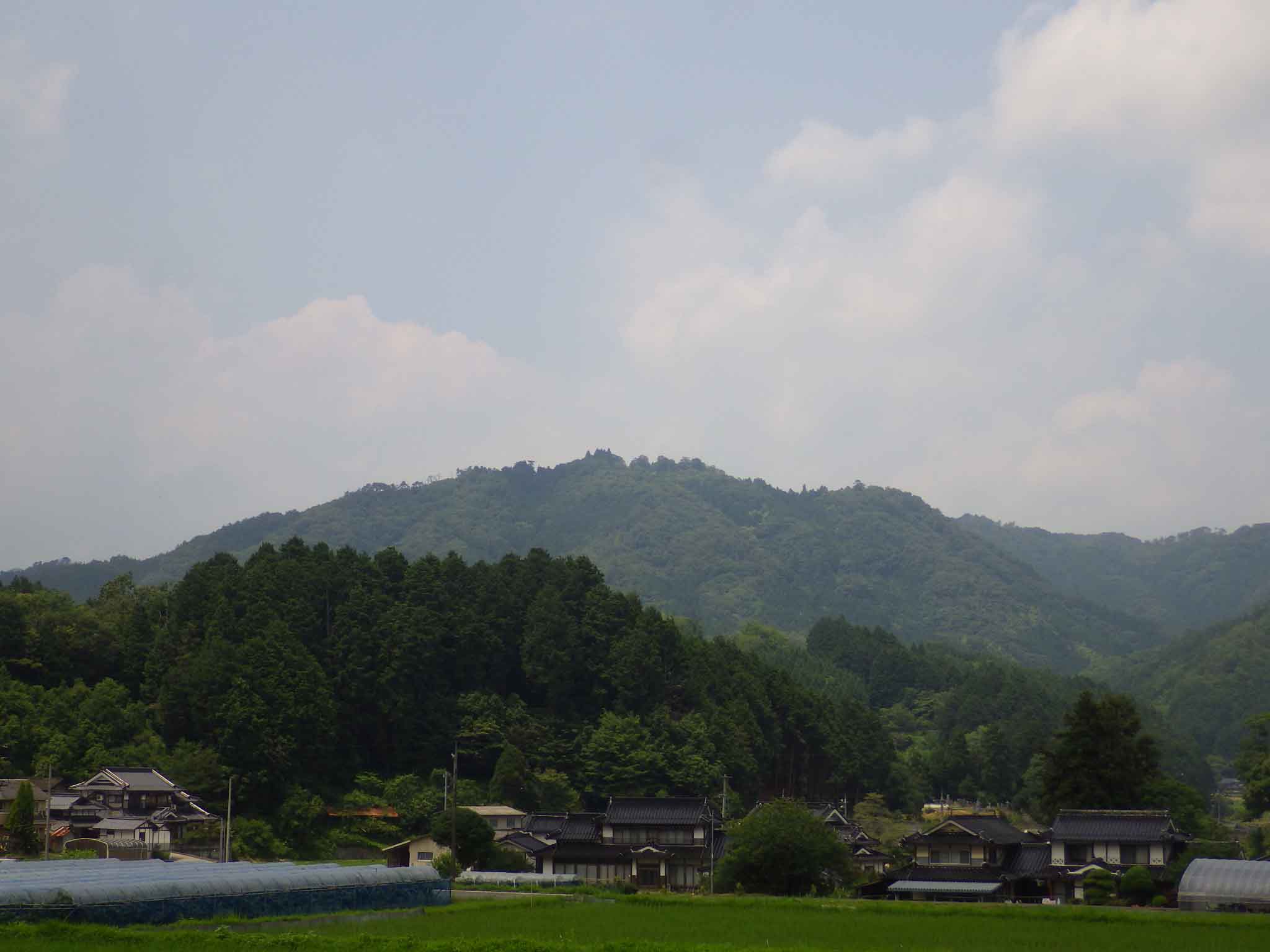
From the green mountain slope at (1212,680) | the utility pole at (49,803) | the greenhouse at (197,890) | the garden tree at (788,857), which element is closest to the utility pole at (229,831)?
the utility pole at (49,803)

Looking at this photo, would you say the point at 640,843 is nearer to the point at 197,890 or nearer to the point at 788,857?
the point at 788,857

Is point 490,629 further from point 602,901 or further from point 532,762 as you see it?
point 602,901

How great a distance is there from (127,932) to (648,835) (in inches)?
1379

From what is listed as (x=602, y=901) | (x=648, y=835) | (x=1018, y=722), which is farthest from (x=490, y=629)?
(x=1018, y=722)

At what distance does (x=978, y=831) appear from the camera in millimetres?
49906

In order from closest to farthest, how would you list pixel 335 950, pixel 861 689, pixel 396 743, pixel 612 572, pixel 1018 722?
pixel 335 950, pixel 396 743, pixel 1018 722, pixel 861 689, pixel 612 572

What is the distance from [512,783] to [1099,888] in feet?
96.7

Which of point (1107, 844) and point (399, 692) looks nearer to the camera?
point (1107, 844)

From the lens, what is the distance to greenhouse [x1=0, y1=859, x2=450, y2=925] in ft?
81.7

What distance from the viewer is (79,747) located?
194ft

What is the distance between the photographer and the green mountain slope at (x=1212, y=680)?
129 meters

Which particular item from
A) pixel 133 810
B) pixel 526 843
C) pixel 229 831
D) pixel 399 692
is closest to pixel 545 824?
pixel 526 843

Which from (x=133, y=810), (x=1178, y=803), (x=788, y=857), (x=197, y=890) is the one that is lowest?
(x=788, y=857)

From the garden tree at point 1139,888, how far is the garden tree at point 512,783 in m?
30.3
